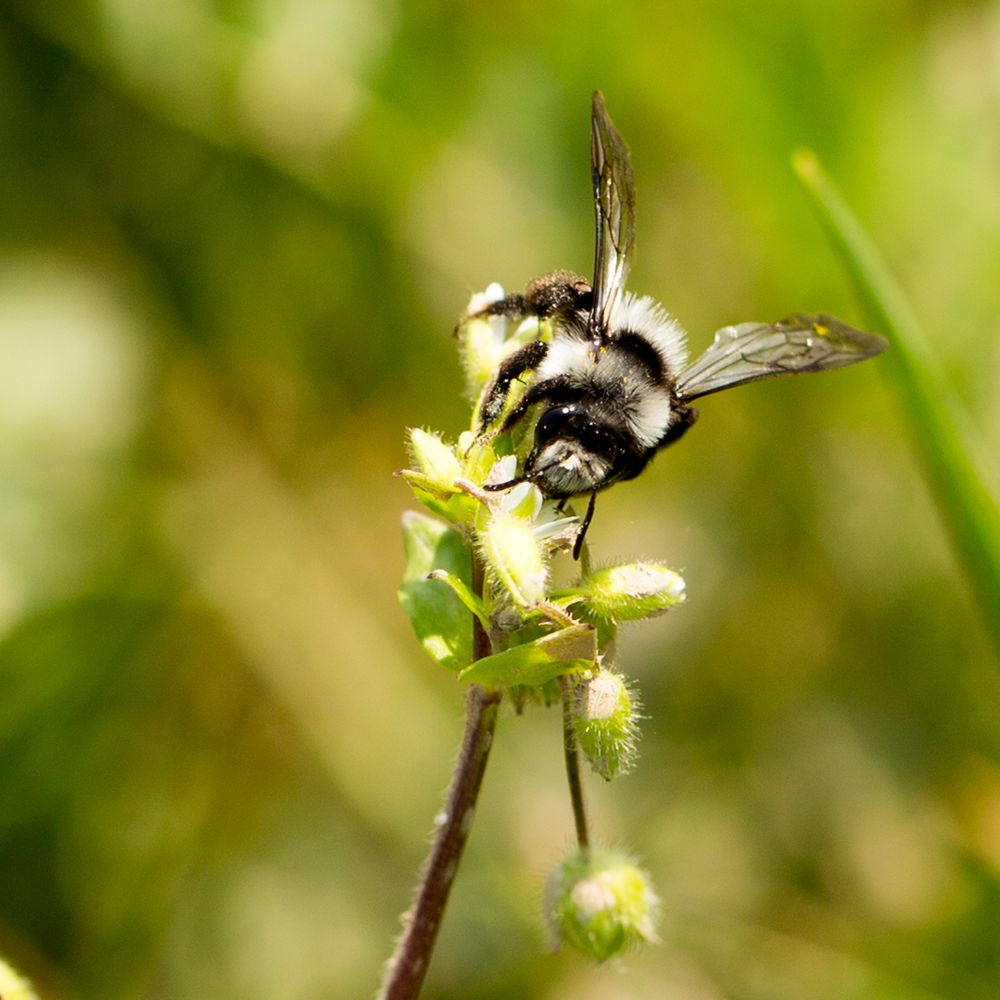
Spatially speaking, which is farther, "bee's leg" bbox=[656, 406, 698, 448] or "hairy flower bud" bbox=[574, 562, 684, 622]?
"bee's leg" bbox=[656, 406, 698, 448]

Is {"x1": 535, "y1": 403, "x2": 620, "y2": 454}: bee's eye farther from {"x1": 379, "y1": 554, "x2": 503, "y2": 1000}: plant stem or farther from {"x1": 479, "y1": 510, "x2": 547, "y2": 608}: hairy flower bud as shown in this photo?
{"x1": 379, "y1": 554, "x2": 503, "y2": 1000}: plant stem

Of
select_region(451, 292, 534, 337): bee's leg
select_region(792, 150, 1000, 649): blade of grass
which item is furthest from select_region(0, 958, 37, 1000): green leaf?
select_region(792, 150, 1000, 649): blade of grass

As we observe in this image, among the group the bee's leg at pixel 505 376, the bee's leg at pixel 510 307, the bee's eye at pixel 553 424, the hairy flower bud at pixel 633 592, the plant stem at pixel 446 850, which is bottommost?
the plant stem at pixel 446 850

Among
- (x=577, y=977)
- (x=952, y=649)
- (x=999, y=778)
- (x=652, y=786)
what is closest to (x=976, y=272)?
(x=952, y=649)

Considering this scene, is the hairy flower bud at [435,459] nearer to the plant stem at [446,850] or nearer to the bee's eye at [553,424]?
the bee's eye at [553,424]

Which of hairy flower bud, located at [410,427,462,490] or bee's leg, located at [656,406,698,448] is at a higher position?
hairy flower bud, located at [410,427,462,490]

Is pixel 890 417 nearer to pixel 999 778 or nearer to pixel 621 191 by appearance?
pixel 999 778

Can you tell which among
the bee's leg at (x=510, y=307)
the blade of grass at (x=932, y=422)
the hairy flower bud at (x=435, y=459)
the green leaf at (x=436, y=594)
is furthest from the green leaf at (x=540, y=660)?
the blade of grass at (x=932, y=422)
